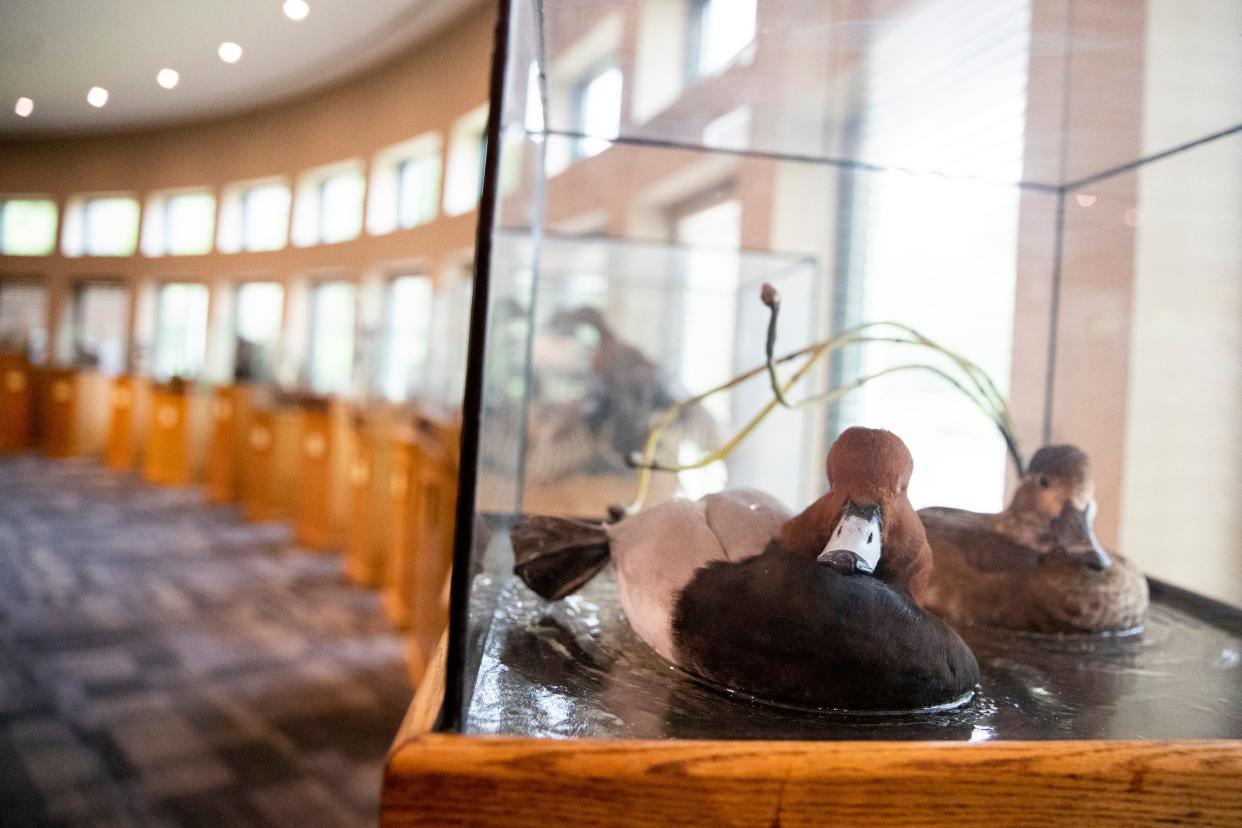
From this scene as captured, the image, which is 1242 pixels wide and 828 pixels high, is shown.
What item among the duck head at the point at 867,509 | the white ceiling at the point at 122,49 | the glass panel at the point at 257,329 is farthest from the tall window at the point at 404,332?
the duck head at the point at 867,509

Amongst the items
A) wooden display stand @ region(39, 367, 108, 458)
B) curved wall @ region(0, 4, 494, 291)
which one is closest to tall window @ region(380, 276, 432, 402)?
curved wall @ region(0, 4, 494, 291)

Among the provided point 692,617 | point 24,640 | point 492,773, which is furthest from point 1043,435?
point 24,640

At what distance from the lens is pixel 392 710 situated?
1.97 meters

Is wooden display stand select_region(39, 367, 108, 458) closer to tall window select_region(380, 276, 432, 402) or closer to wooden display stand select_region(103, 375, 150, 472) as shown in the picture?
wooden display stand select_region(103, 375, 150, 472)

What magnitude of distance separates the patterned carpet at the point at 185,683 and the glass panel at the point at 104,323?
3.23 m

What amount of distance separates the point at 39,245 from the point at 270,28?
3692 mm

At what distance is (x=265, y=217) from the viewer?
589 centimetres

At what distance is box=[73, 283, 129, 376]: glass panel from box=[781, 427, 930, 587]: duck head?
728cm

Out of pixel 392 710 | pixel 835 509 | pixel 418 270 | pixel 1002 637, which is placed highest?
pixel 418 270

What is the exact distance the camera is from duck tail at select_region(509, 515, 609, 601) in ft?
1.69

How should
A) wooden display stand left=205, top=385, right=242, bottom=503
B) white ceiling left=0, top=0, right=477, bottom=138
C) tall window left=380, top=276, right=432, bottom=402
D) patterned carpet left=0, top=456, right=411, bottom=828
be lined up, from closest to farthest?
white ceiling left=0, top=0, right=477, bottom=138, patterned carpet left=0, top=456, right=411, bottom=828, tall window left=380, top=276, right=432, bottom=402, wooden display stand left=205, top=385, right=242, bottom=503

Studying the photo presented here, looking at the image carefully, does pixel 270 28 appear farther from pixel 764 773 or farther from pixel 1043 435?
pixel 764 773

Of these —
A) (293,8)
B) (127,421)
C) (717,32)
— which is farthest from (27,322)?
(717,32)

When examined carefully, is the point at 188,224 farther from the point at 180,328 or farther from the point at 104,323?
the point at 104,323
